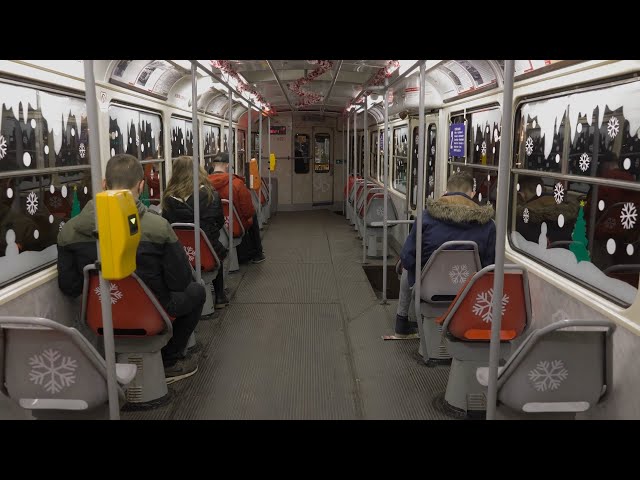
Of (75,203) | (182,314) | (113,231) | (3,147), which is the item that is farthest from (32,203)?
(113,231)

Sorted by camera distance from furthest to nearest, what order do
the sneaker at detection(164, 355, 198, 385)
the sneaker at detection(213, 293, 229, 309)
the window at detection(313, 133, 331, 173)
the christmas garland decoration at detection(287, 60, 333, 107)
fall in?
1. the window at detection(313, 133, 331, 173)
2. the christmas garland decoration at detection(287, 60, 333, 107)
3. the sneaker at detection(213, 293, 229, 309)
4. the sneaker at detection(164, 355, 198, 385)

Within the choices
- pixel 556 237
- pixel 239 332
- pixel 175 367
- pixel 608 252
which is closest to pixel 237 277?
pixel 239 332

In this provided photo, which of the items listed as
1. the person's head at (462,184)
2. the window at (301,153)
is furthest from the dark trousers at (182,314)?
the window at (301,153)

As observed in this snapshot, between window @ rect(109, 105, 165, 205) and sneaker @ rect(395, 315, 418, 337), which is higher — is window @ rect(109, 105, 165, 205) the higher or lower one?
the higher one

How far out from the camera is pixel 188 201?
206 inches

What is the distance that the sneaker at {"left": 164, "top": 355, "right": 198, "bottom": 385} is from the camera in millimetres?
4328

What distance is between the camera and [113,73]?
511 cm

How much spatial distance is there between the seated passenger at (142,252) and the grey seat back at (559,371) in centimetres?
200

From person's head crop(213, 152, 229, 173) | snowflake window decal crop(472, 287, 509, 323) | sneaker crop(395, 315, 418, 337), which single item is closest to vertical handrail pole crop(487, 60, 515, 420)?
snowflake window decal crop(472, 287, 509, 323)

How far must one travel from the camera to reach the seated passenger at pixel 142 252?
3365 millimetres

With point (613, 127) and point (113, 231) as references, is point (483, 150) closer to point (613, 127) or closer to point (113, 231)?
point (613, 127)

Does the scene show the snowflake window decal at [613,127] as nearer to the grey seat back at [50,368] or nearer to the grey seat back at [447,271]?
the grey seat back at [447,271]

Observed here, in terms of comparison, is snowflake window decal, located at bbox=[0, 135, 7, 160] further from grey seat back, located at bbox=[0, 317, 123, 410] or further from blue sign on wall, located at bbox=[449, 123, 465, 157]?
blue sign on wall, located at bbox=[449, 123, 465, 157]

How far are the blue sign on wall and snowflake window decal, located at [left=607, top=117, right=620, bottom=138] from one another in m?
3.23
